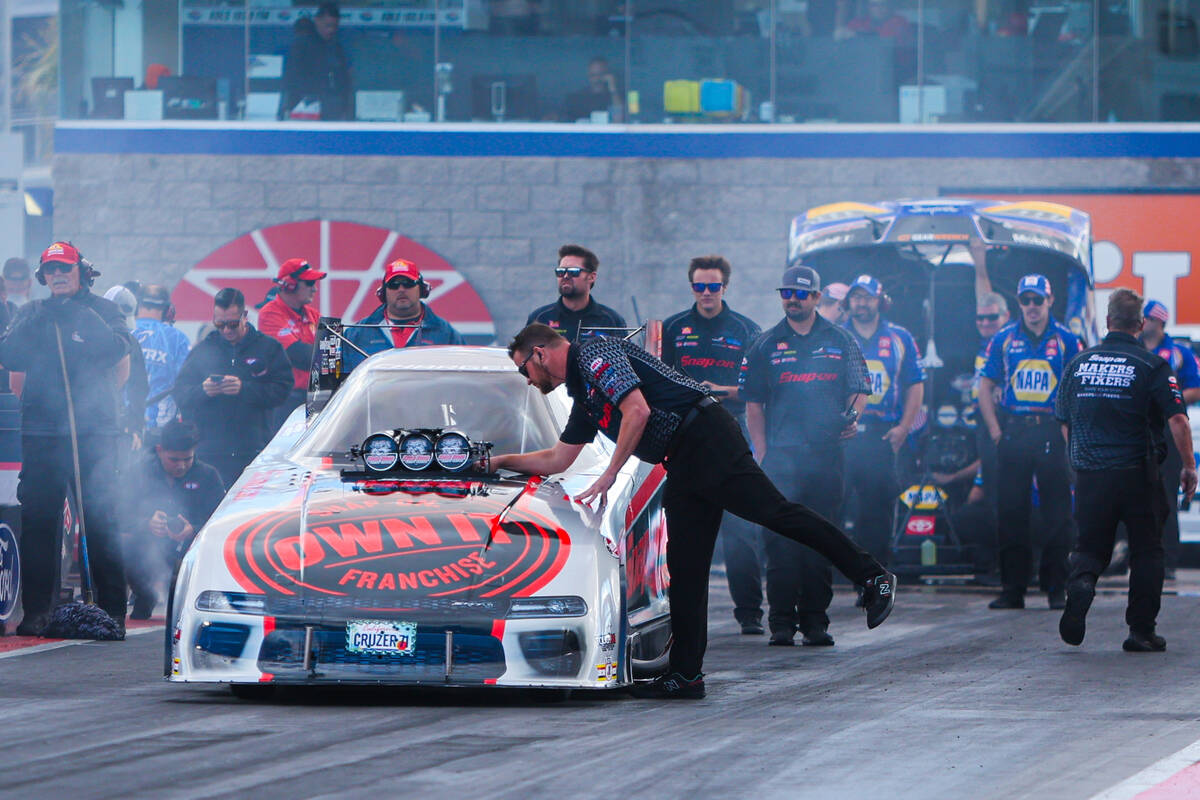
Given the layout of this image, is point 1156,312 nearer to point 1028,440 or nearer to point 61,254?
point 1028,440

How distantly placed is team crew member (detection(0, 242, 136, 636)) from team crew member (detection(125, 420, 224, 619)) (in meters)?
1.13

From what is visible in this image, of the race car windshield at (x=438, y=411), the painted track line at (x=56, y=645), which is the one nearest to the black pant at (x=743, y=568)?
the race car windshield at (x=438, y=411)

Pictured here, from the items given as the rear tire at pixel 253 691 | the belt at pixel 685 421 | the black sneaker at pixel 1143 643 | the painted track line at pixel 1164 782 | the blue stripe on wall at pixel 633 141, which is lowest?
the black sneaker at pixel 1143 643

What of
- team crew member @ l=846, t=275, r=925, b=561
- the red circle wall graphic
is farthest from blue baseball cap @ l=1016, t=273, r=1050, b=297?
the red circle wall graphic

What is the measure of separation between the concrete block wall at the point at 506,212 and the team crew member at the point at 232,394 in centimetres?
823

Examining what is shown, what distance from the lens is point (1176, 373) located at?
14.8 m

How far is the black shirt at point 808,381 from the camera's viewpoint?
10781mm

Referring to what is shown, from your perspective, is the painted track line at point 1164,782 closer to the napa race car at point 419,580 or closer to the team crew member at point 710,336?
the napa race car at point 419,580

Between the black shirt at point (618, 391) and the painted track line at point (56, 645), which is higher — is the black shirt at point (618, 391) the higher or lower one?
the higher one

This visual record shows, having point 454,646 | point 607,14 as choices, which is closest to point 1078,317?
point 607,14

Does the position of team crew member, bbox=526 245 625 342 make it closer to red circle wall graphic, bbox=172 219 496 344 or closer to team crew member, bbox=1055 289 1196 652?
team crew member, bbox=1055 289 1196 652

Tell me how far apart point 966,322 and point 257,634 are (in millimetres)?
9733

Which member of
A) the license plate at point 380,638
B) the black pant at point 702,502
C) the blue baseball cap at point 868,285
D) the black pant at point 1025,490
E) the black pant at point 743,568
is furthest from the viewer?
the blue baseball cap at point 868,285

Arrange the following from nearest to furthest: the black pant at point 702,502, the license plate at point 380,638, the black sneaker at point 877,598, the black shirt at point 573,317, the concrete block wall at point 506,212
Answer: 1. the license plate at point 380,638
2. the black pant at point 702,502
3. the black sneaker at point 877,598
4. the black shirt at point 573,317
5. the concrete block wall at point 506,212
